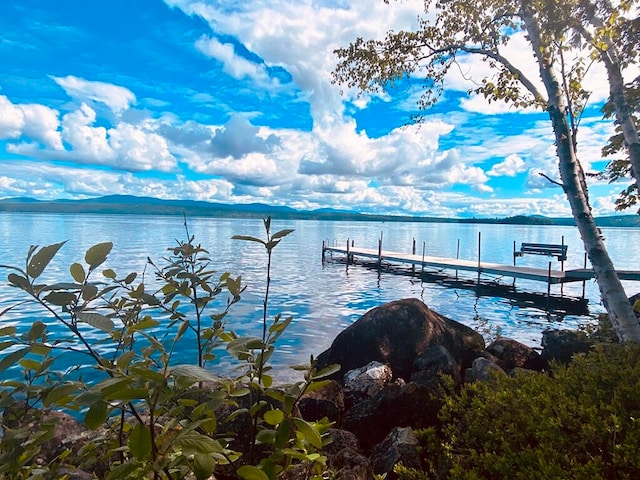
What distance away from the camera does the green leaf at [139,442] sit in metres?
1.14

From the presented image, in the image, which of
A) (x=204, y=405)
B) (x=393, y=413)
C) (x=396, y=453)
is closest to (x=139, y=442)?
(x=204, y=405)

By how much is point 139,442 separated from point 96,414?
0.49 ft

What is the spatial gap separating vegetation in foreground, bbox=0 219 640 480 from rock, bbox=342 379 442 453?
6.80 feet

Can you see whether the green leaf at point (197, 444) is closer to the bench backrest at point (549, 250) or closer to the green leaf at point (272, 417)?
the green leaf at point (272, 417)

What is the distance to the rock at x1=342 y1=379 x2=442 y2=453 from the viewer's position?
671 centimetres

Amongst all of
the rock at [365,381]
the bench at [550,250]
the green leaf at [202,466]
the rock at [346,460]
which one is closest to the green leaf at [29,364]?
the green leaf at [202,466]

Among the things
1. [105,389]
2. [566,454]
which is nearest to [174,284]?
[105,389]

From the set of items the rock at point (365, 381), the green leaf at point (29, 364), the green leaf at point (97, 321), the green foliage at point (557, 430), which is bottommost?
the rock at point (365, 381)

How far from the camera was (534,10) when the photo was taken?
22.1 ft

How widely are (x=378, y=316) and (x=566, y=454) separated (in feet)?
30.0

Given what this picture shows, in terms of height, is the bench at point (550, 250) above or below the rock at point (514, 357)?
above

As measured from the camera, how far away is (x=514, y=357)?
11.6 m

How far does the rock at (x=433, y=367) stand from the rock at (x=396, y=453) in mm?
3464

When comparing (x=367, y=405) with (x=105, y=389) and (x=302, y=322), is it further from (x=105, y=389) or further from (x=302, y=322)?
(x=302, y=322)
